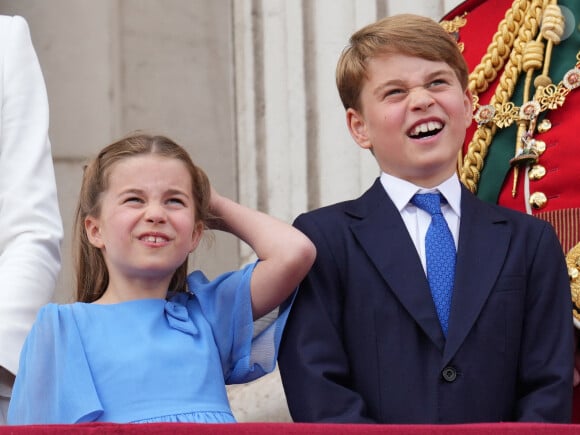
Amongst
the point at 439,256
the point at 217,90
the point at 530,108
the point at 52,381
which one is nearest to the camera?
the point at 52,381

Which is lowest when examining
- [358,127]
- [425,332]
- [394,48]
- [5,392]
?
[5,392]

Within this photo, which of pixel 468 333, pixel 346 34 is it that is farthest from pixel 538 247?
pixel 346 34

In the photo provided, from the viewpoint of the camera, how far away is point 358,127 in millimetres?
2654

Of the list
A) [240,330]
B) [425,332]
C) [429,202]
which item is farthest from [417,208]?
[240,330]

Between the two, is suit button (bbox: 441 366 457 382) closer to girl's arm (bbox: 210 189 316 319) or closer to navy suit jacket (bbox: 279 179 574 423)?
navy suit jacket (bbox: 279 179 574 423)

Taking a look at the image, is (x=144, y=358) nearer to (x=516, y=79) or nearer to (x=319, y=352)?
(x=319, y=352)

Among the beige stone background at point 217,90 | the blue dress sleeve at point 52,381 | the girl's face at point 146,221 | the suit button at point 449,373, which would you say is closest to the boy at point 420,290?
the suit button at point 449,373

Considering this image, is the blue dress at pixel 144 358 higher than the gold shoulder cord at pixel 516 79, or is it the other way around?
the gold shoulder cord at pixel 516 79

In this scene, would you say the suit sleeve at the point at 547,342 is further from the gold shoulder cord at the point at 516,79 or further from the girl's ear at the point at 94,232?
the girl's ear at the point at 94,232

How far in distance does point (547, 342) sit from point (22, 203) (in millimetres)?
881

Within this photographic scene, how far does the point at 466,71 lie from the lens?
2674mm

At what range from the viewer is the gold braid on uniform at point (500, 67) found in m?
2.83

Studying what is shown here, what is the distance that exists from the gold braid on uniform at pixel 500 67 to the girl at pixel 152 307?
45 centimetres

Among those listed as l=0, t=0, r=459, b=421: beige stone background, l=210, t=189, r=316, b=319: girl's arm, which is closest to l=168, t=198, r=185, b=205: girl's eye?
l=210, t=189, r=316, b=319: girl's arm
